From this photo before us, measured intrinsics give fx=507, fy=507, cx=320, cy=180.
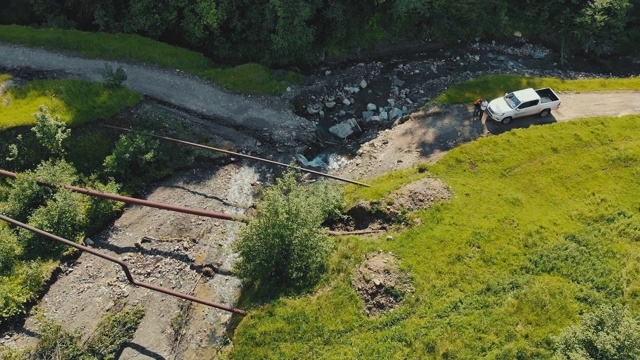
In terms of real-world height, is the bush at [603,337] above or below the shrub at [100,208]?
above

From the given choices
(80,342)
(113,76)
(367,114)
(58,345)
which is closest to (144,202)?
(80,342)

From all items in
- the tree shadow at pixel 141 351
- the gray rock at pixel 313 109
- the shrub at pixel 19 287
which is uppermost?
the gray rock at pixel 313 109

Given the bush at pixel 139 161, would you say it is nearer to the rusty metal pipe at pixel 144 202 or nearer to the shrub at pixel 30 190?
the rusty metal pipe at pixel 144 202

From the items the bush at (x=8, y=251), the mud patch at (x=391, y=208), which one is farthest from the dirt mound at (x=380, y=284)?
the bush at (x=8, y=251)

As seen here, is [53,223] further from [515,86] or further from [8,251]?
[515,86]

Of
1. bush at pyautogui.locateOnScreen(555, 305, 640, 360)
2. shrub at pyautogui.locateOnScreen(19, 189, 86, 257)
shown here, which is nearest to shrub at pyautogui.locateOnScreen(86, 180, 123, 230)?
shrub at pyautogui.locateOnScreen(19, 189, 86, 257)

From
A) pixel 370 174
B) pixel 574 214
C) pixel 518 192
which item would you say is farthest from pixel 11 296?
pixel 574 214
